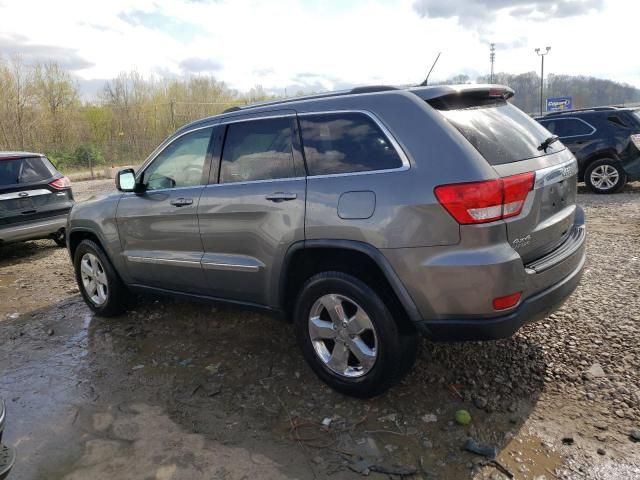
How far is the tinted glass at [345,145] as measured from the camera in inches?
114

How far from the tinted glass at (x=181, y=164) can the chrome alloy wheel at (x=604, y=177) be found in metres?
9.27

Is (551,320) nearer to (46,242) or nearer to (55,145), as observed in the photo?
(46,242)

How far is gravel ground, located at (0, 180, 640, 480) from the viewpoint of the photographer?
2.63m

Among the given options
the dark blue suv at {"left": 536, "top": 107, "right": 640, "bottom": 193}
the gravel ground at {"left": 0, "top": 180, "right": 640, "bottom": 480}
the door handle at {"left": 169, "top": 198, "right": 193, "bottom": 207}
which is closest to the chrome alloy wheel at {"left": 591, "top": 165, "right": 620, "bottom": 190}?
the dark blue suv at {"left": 536, "top": 107, "right": 640, "bottom": 193}

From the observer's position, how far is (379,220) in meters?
2.77

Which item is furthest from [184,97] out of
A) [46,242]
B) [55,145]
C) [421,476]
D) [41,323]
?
[421,476]

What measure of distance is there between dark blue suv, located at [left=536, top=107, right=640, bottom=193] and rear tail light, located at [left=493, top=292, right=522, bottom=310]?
9.07m

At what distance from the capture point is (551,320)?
3992 millimetres

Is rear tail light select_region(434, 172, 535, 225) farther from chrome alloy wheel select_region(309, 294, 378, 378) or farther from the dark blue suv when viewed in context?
the dark blue suv

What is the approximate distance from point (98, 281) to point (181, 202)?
5.45ft

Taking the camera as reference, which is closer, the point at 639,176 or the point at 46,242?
the point at 46,242

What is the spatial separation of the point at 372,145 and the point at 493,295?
1.09m

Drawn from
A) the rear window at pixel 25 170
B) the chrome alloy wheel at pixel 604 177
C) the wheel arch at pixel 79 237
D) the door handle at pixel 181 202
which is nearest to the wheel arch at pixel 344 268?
the door handle at pixel 181 202

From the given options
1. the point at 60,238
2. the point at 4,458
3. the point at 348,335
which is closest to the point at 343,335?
the point at 348,335
